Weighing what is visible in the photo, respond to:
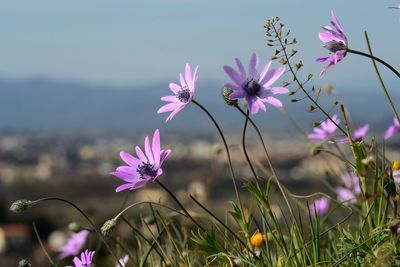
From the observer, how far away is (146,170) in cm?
192

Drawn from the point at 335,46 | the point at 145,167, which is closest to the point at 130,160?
the point at 145,167

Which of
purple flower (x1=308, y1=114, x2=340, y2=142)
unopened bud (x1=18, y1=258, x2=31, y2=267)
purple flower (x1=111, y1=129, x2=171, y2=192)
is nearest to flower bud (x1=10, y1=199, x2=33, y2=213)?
unopened bud (x1=18, y1=258, x2=31, y2=267)

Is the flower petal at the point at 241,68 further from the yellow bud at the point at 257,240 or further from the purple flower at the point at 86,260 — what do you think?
the purple flower at the point at 86,260

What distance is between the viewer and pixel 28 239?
195 feet

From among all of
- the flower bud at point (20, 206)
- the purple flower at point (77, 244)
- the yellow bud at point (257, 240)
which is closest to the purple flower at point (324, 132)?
the purple flower at point (77, 244)

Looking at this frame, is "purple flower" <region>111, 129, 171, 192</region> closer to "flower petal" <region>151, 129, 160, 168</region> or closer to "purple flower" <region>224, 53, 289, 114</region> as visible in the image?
"flower petal" <region>151, 129, 160, 168</region>

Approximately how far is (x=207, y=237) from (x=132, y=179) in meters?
0.26

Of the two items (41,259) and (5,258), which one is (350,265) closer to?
(41,259)

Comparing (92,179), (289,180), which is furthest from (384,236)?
(92,179)

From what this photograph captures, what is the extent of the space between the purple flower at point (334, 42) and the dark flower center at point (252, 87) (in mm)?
166

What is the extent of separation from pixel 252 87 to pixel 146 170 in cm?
35

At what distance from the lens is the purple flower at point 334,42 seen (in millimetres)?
1855

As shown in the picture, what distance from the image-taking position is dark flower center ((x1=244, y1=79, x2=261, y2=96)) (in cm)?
188

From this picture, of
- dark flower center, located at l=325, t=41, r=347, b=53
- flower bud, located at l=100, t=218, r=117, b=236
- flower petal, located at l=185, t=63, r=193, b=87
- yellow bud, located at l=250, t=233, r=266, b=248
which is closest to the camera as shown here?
flower bud, located at l=100, t=218, r=117, b=236
